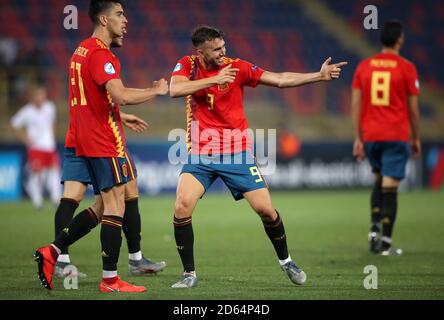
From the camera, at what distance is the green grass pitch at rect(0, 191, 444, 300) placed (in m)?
6.64

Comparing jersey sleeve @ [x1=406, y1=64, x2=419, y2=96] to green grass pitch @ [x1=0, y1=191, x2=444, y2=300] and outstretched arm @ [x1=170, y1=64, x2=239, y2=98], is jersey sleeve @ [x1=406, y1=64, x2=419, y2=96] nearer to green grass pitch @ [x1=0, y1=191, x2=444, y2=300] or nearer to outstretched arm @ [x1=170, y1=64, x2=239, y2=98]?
green grass pitch @ [x1=0, y1=191, x2=444, y2=300]

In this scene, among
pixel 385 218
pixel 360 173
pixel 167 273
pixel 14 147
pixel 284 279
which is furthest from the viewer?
pixel 360 173

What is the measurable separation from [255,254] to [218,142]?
2.59m

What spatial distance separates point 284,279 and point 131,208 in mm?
1583

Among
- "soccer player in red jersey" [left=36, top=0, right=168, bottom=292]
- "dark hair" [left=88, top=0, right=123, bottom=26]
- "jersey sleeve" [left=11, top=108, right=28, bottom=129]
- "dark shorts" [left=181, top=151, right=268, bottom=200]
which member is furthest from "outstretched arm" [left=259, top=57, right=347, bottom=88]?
"jersey sleeve" [left=11, top=108, right=28, bottom=129]

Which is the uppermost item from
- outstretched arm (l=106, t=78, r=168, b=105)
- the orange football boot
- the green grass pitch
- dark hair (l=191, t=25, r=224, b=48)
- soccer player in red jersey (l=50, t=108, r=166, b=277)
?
dark hair (l=191, t=25, r=224, b=48)

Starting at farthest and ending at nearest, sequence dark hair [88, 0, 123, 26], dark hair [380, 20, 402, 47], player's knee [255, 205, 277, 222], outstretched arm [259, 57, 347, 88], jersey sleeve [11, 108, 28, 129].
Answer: jersey sleeve [11, 108, 28, 129] → dark hair [380, 20, 402, 47] → player's knee [255, 205, 277, 222] → outstretched arm [259, 57, 347, 88] → dark hair [88, 0, 123, 26]

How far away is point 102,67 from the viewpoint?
6.45m

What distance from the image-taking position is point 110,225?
6.70 m

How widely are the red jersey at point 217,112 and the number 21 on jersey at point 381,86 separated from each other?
2.89 meters

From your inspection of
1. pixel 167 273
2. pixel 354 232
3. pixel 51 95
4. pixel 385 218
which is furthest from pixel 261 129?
pixel 167 273

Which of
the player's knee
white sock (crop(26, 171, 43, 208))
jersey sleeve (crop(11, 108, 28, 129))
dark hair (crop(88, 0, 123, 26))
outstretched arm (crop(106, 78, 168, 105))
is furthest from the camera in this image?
jersey sleeve (crop(11, 108, 28, 129))

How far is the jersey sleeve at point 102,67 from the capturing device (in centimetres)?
643
